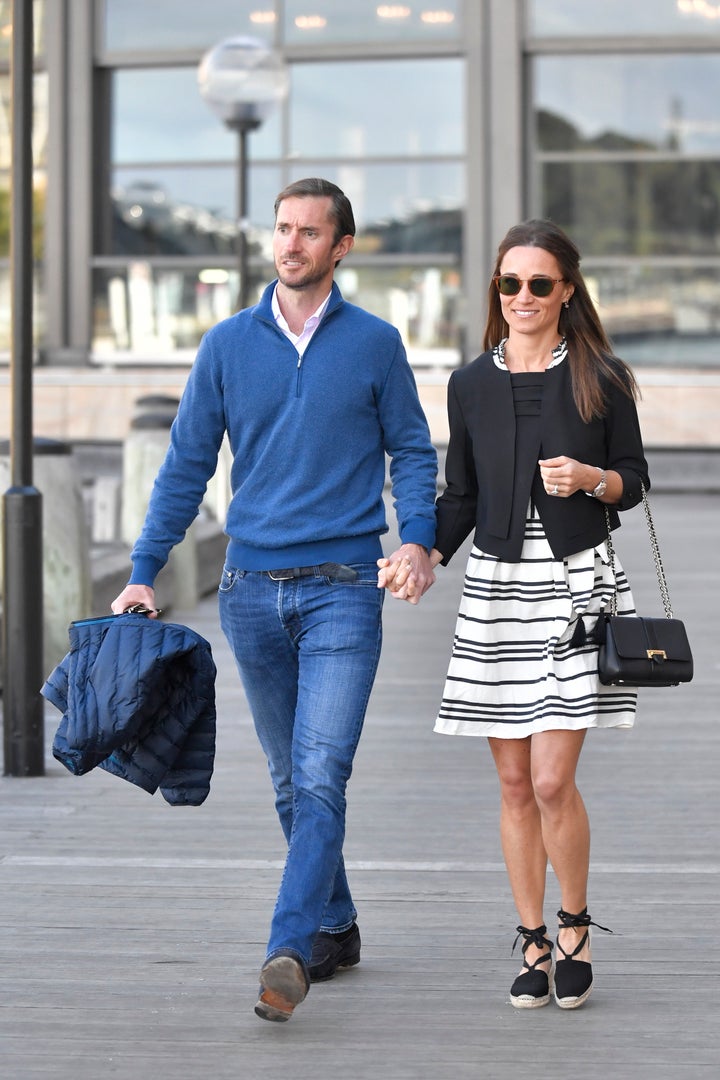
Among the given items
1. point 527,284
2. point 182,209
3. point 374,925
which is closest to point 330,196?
point 527,284

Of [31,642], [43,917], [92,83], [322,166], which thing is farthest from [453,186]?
[43,917]

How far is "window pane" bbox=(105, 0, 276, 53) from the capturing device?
26.6 meters

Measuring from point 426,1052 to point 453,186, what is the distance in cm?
2272

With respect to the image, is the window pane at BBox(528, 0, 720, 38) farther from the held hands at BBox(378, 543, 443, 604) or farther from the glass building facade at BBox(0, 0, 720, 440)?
the held hands at BBox(378, 543, 443, 604)

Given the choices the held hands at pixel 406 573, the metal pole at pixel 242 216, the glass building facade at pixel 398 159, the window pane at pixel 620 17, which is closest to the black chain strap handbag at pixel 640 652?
the held hands at pixel 406 573

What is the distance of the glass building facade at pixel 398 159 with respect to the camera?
83.6 ft

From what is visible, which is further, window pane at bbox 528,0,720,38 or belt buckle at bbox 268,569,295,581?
window pane at bbox 528,0,720,38

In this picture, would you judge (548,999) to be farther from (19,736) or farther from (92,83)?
(92,83)

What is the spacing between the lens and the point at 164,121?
88.5ft

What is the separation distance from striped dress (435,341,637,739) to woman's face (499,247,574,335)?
0.48 ft

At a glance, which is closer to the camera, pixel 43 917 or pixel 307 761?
pixel 307 761

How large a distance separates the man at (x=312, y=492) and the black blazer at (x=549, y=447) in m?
0.16

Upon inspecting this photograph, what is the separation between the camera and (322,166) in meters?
26.3

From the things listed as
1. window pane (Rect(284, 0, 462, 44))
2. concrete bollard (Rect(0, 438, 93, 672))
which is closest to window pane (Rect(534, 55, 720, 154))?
window pane (Rect(284, 0, 462, 44))
